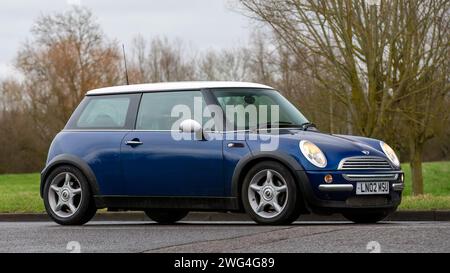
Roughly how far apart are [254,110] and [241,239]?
272cm

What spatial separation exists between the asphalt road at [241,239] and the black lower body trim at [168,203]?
332mm

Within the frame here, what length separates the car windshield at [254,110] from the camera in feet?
35.7

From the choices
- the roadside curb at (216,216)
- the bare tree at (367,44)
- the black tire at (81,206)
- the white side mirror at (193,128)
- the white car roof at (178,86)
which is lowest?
the roadside curb at (216,216)

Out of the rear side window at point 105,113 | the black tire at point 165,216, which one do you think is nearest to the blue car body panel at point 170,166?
the rear side window at point 105,113

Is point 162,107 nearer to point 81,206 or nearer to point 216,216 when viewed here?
point 81,206

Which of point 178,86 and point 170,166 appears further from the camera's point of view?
point 178,86

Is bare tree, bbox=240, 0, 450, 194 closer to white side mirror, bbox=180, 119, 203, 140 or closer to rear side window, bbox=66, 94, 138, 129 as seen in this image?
rear side window, bbox=66, 94, 138, 129

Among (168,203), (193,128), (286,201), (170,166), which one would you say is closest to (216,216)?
(168,203)

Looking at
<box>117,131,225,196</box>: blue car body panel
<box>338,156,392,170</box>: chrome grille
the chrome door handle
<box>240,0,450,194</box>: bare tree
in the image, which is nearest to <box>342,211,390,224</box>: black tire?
<box>338,156,392,170</box>: chrome grille

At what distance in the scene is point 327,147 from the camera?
10266mm

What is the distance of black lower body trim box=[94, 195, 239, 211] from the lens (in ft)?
34.9

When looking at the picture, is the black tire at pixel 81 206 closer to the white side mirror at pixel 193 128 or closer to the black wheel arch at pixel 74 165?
the black wheel arch at pixel 74 165
